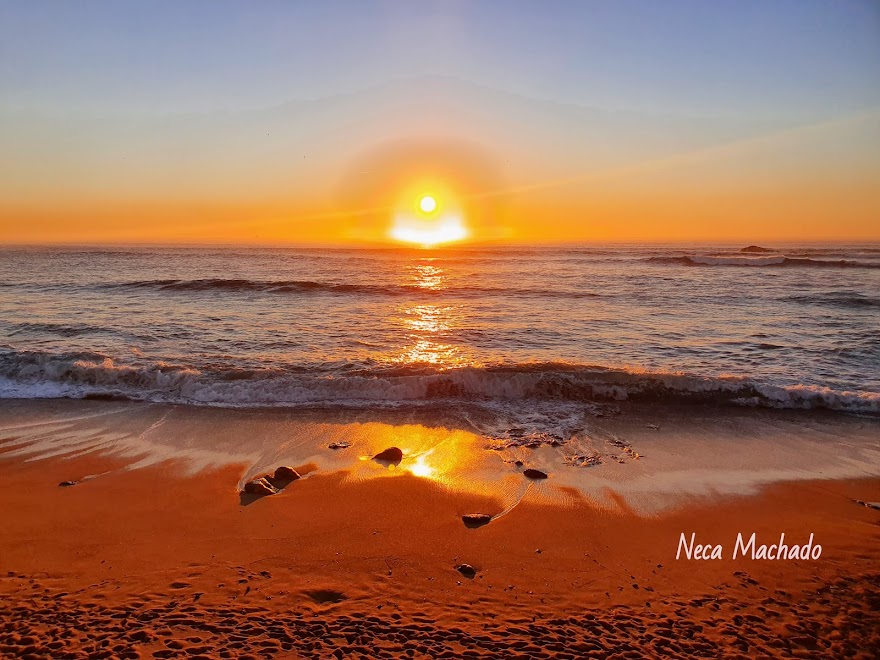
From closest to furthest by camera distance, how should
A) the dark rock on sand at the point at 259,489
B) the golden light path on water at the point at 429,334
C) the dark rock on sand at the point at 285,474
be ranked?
1. the dark rock on sand at the point at 259,489
2. the dark rock on sand at the point at 285,474
3. the golden light path on water at the point at 429,334

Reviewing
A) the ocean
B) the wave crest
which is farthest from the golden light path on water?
the wave crest

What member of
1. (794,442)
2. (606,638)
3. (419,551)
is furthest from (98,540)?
(794,442)

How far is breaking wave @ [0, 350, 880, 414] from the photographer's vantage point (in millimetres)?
10828

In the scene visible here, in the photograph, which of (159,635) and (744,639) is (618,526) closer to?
(744,639)

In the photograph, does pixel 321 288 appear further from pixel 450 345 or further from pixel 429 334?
pixel 450 345

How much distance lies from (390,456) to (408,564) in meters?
2.89

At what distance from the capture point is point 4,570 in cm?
480

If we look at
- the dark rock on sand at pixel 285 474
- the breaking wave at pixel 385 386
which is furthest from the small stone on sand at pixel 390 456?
the breaking wave at pixel 385 386

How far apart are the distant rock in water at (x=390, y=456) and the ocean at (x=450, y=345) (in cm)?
260

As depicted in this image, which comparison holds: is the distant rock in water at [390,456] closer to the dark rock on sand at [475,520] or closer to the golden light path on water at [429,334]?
the dark rock on sand at [475,520]

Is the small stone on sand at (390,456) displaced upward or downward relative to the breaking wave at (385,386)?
downward

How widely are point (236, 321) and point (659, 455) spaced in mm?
15014
